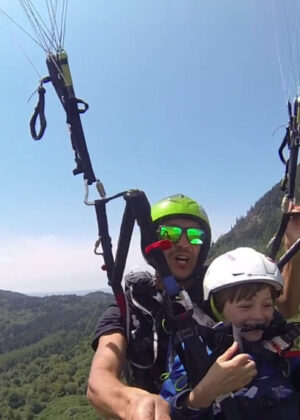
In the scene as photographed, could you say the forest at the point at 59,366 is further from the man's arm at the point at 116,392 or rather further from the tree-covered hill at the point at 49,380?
the man's arm at the point at 116,392

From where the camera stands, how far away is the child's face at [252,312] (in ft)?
8.82

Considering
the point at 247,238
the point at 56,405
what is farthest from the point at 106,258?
the point at 247,238

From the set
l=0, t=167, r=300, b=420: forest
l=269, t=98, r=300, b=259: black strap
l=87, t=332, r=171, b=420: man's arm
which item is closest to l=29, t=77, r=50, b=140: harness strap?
l=87, t=332, r=171, b=420: man's arm

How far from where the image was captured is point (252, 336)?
2.68m

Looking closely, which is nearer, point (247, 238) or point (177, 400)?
point (177, 400)

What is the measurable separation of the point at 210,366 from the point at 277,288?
95cm

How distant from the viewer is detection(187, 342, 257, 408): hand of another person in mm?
2174

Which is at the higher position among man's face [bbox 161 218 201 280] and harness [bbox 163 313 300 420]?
man's face [bbox 161 218 201 280]

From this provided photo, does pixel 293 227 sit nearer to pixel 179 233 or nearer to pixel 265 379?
pixel 179 233

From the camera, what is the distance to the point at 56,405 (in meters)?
103

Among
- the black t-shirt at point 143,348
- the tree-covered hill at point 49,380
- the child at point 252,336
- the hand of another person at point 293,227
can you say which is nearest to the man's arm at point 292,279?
the hand of another person at point 293,227

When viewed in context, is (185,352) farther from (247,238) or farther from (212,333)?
(247,238)

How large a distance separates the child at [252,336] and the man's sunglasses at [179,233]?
2.41 feet

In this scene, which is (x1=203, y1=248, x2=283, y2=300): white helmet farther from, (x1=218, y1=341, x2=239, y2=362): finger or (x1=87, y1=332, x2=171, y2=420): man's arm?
(x1=87, y1=332, x2=171, y2=420): man's arm
